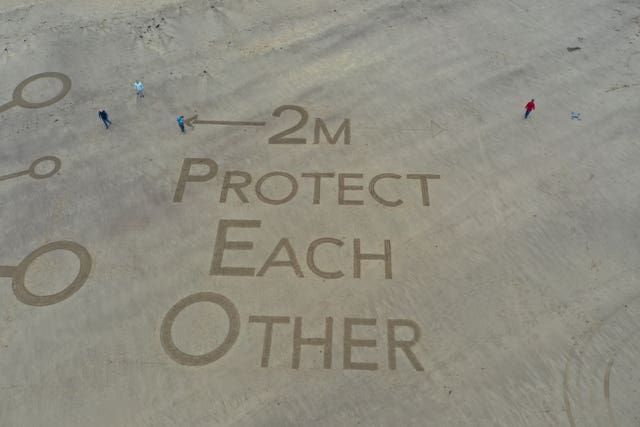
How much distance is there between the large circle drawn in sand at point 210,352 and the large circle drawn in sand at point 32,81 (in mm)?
10999

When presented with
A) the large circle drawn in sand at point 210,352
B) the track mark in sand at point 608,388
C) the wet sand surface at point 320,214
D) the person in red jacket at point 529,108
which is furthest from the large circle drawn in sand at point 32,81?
the track mark in sand at point 608,388

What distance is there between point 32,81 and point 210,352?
14.4m

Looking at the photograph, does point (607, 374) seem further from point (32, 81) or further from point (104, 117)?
point (32, 81)

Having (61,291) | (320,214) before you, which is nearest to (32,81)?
(61,291)

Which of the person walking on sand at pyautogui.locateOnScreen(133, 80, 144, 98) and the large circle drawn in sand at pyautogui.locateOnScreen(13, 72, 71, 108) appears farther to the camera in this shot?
the large circle drawn in sand at pyautogui.locateOnScreen(13, 72, 71, 108)

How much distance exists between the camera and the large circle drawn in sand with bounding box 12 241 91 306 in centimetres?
1279

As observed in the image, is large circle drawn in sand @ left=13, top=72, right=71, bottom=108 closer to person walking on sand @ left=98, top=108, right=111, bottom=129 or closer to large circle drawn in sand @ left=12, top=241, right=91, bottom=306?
person walking on sand @ left=98, top=108, right=111, bottom=129

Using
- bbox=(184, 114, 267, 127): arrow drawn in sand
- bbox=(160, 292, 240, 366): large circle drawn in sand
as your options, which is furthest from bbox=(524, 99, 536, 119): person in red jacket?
bbox=(160, 292, 240, 366): large circle drawn in sand

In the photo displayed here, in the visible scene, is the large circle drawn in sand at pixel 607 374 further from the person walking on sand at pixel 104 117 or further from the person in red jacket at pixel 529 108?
the person walking on sand at pixel 104 117

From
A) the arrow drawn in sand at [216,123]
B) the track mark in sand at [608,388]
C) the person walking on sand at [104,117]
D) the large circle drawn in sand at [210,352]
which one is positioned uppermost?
the person walking on sand at [104,117]

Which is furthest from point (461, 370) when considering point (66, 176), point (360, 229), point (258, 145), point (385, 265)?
point (66, 176)

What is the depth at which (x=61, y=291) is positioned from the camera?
12.9 m

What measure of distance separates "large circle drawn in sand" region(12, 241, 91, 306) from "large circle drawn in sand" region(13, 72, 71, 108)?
7.03m

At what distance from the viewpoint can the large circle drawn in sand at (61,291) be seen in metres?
12.8
